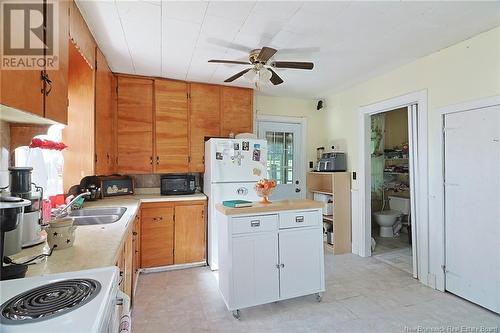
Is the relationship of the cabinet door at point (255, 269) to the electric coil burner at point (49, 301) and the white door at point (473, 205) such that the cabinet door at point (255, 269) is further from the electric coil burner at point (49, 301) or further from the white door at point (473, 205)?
the white door at point (473, 205)

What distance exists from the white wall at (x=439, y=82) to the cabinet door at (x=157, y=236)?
2979 mm

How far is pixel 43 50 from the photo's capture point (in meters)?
1.20

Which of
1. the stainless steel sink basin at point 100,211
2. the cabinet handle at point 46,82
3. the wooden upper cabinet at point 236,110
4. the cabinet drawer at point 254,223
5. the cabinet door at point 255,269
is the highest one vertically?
the wooden upper cabinet at point 236,110

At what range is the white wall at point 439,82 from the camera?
2225 mm

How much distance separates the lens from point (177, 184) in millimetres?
3520

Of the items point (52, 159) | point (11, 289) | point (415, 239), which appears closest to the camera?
point (11, 289)

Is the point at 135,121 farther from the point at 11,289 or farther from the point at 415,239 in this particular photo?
the point at 415,239

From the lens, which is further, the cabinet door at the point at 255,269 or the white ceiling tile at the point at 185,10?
the cabinet door at the point at 255,269

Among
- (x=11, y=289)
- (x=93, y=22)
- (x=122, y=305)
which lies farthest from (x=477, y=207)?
(x=93, y=22)

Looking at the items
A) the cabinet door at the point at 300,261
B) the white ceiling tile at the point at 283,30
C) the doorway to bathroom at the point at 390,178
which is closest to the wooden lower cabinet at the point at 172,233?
the cabinet door at the point at 300,261

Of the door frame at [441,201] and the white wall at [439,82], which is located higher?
the white wall at [439,82]

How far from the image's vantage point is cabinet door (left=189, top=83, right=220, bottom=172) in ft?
11.6

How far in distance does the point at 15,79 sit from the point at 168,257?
8.83 feet

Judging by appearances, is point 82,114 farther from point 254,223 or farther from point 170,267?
point 170,267
